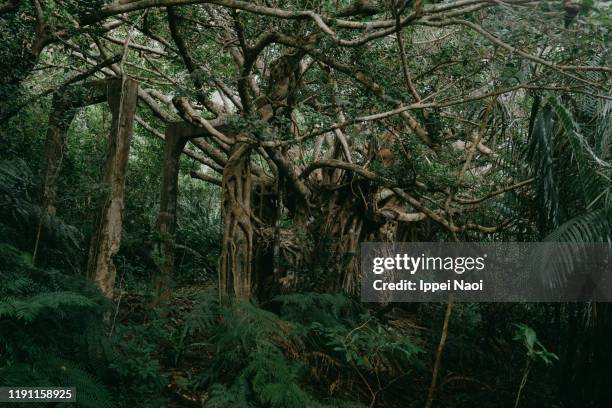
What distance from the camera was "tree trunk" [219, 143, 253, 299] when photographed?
6.03 meters

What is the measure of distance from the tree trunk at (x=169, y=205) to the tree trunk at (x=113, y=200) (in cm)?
76

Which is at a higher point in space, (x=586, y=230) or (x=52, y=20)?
(x=52, y=20)

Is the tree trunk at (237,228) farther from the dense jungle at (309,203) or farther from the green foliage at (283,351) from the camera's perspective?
the green foliage at (283,351)

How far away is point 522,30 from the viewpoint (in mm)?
4691

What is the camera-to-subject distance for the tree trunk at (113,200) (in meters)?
5.39

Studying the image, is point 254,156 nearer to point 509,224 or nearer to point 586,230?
point 509,224

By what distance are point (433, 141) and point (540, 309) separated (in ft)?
7.80

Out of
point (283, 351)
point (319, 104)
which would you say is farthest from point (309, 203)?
point (283, 351)

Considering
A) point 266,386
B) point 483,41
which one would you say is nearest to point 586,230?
point 483,41

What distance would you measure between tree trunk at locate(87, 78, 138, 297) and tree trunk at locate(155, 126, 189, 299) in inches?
30.1

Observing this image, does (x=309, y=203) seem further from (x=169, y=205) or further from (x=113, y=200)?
(x=113, y=200)

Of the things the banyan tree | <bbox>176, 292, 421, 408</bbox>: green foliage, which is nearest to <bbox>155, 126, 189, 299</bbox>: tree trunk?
the banyan tree

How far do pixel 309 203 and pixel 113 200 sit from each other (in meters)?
2.89

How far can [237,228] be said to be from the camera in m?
6.20
